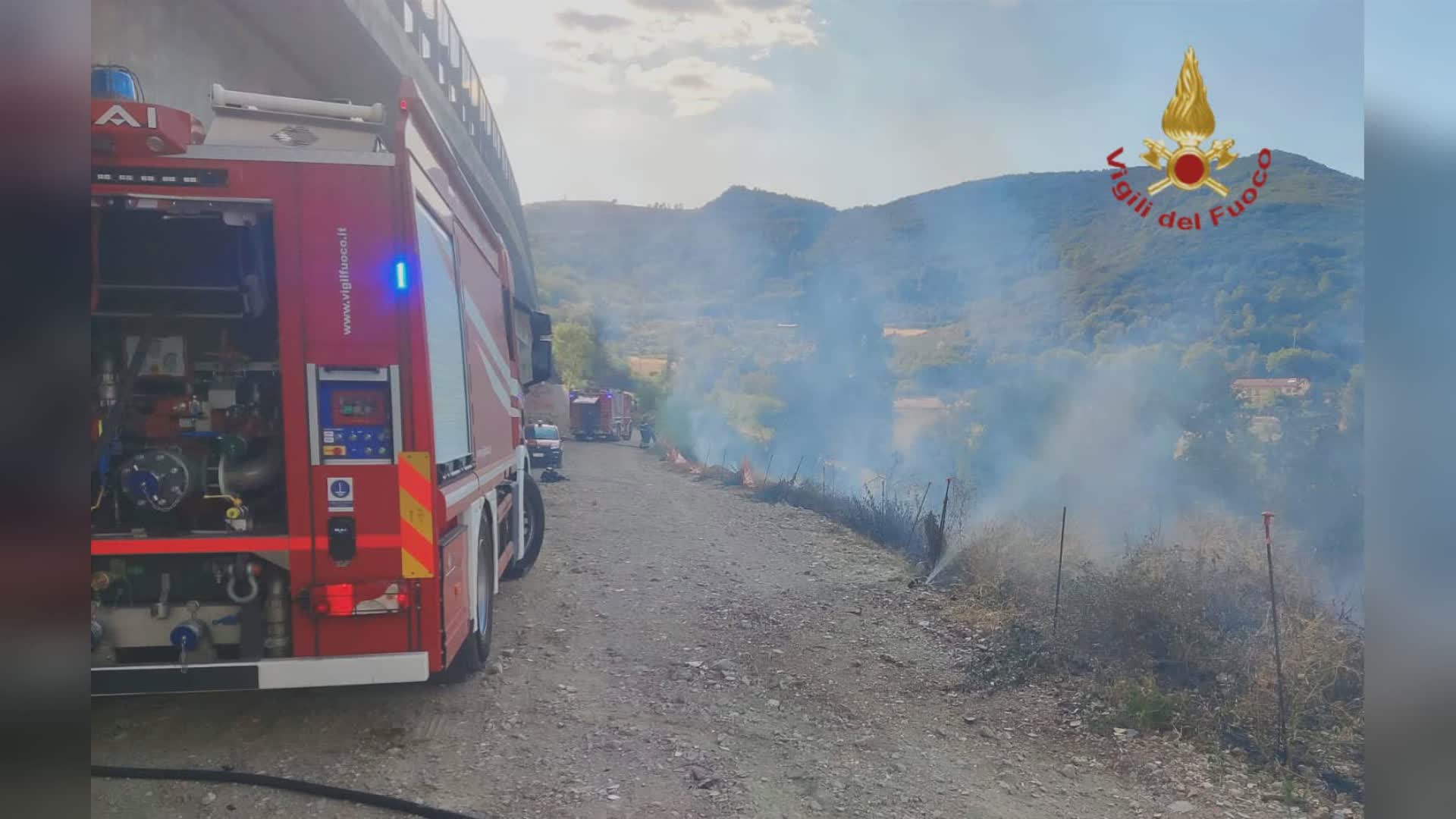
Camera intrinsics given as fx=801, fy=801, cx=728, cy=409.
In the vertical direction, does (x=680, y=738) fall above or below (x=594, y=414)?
below

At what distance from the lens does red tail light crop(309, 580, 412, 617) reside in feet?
11.6

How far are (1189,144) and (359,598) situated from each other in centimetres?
547

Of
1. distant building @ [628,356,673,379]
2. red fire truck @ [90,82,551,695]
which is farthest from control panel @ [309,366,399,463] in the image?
distant building @ [628,356,673,379]

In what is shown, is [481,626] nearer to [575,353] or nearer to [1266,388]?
[1266,388]

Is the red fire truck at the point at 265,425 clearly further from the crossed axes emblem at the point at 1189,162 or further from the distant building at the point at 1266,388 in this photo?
the distant building at the point at 1266,388

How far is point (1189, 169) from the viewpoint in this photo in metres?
5.26

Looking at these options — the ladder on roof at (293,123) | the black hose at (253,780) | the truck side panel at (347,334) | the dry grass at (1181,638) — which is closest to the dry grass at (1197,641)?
the dry grass at (1181,638)

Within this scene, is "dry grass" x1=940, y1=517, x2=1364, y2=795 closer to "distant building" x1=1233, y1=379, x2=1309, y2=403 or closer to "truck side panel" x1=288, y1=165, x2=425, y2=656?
"distant building" x1=1233, y1=379, x2=1309, y2=403

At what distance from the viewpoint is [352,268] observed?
3564 millimetres

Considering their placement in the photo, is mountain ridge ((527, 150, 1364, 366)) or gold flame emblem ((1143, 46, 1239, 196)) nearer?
gold flame emblem ((1143, 46, 1239, 196))

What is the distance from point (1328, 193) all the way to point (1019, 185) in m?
6.74

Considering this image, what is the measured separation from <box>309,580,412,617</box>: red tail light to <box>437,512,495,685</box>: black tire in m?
1.06

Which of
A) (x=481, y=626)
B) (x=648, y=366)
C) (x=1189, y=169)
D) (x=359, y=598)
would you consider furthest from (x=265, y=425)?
(x=648, y=366)
